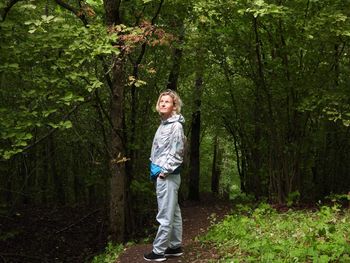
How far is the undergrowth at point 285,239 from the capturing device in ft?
14.4

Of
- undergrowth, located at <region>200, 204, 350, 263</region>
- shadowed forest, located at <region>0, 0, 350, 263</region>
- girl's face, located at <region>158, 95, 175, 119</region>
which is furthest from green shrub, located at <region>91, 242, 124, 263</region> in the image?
girl's face, located at <region>158, 95, 175, 119</region>

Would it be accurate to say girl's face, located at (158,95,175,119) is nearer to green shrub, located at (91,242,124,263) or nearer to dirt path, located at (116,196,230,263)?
dirt path, located at (116,196,230,263)

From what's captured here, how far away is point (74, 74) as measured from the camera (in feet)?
19.6

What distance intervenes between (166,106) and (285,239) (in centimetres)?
234

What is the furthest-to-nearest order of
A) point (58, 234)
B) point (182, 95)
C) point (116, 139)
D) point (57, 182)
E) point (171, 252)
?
1. point (57, 182)
2. point (182, 95)
3. point (58, 234)
4. point (116, 139)
5. point (171, 252)

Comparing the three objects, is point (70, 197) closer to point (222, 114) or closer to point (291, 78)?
point (222, 114)

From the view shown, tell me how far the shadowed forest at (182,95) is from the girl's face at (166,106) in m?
0.98

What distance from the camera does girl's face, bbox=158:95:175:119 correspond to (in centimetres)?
523

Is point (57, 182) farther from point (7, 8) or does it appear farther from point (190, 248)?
point (190, 248)

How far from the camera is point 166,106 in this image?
5227mm

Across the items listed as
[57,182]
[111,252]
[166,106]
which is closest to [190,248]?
[111,252]

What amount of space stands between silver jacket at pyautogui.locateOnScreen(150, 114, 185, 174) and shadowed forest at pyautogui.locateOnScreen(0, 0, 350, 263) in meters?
1.13

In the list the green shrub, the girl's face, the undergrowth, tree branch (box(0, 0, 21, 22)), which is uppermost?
tree branch (box(0, 0, 21, 22))

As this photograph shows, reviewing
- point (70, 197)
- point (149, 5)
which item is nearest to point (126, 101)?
point (149, 5)
